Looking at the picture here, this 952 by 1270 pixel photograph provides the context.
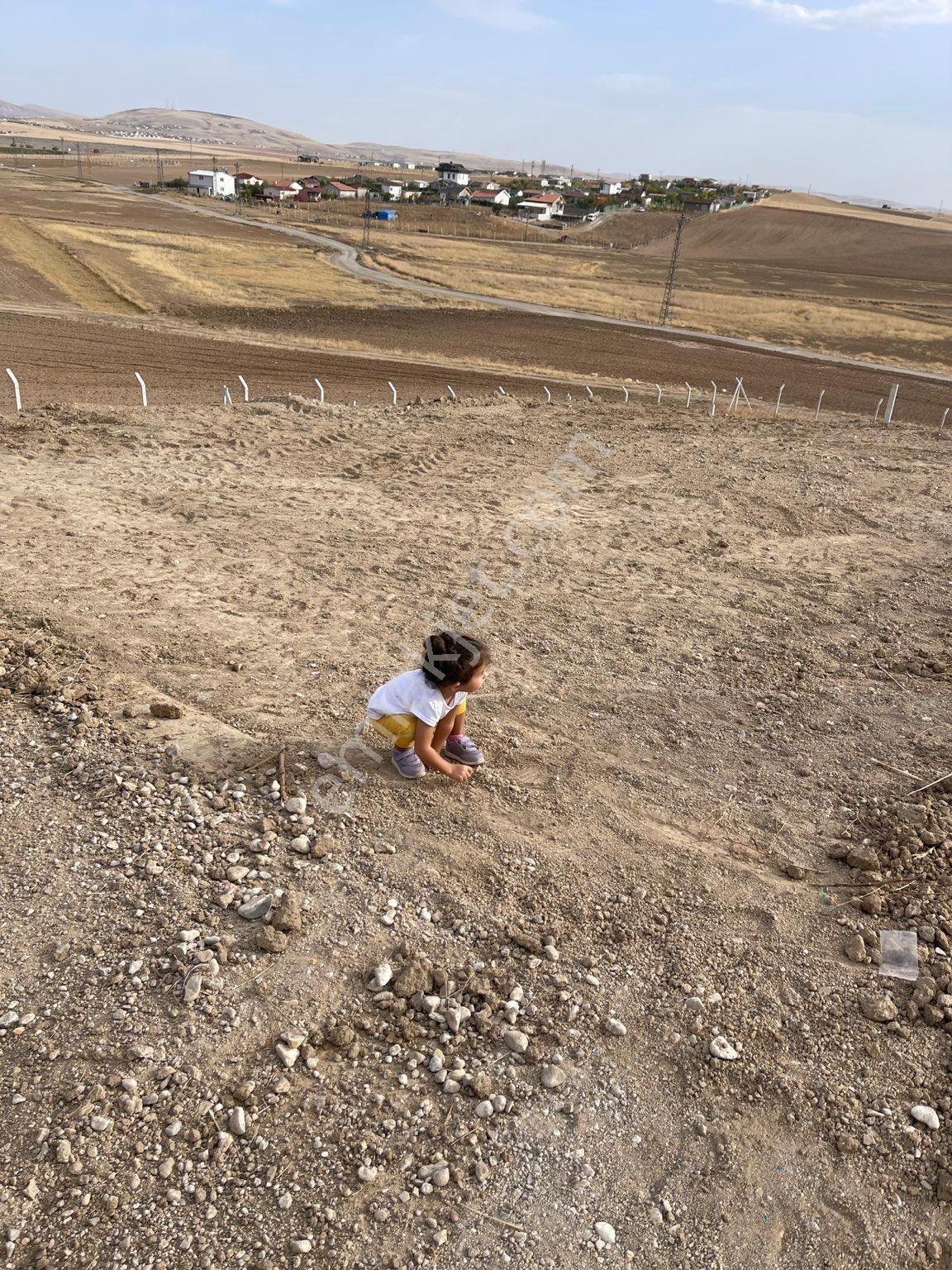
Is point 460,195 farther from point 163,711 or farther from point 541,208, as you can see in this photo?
point 163,711

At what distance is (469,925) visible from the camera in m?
4.65

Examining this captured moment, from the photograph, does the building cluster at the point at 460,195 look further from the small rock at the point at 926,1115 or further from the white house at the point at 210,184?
the small rock at the point at 926,1115

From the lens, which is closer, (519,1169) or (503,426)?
(519,1169)

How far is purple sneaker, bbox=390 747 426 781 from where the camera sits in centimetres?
571

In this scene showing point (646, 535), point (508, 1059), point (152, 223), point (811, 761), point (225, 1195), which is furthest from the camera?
point (152, 223)

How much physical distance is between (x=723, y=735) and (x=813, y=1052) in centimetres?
297

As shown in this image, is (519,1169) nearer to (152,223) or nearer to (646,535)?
(646,535)

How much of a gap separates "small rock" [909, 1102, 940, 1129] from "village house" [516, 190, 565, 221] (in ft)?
486

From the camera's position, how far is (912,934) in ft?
15.8

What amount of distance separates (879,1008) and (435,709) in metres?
2.96

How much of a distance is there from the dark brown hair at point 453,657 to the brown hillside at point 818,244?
369 ft

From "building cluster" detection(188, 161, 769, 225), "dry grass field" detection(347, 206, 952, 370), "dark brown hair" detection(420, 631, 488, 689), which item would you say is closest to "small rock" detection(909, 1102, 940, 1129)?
"dark brown hair" detection(420, 631, 488, 689)

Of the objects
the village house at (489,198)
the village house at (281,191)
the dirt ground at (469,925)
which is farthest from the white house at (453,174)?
the dirt ground at (469,925)

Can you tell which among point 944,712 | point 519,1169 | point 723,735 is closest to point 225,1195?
point 519,1169
